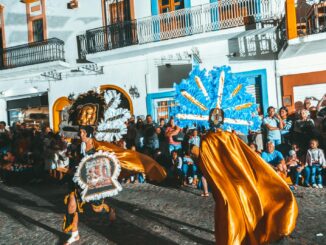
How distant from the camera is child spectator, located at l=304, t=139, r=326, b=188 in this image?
8266mm

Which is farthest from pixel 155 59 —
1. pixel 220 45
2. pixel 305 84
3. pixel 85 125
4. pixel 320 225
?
pixel 320 225

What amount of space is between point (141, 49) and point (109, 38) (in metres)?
1.62

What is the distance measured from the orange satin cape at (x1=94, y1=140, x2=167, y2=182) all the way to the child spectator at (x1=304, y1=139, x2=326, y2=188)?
3971 mm

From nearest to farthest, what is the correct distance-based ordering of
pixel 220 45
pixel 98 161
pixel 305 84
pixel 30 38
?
pixel 98 161 → pixel 305 84 → pixel 220 45 → pixel 30 38

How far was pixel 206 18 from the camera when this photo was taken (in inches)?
514

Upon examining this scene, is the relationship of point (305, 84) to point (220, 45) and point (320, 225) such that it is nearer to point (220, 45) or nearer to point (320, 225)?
point (220, 45)

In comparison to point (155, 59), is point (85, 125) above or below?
below

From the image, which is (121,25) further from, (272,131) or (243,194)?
(243,194)

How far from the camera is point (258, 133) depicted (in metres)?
9.41

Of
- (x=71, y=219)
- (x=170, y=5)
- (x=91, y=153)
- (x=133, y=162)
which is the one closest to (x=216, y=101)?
(x=133, y=162)

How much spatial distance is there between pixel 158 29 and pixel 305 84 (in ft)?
17.5

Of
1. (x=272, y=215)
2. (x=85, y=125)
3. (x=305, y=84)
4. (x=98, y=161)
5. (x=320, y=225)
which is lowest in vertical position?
(x=320, y=225)

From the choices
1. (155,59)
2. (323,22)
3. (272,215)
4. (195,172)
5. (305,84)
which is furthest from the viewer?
(155,59)

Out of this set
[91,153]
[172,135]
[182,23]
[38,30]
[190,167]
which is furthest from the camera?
[38,30]
